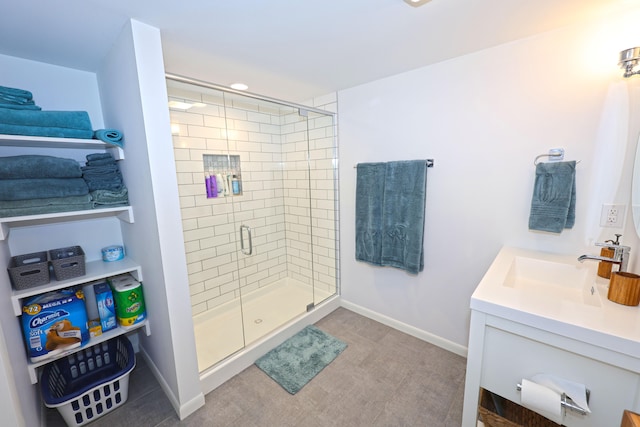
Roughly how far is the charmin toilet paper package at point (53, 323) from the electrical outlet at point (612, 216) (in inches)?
120

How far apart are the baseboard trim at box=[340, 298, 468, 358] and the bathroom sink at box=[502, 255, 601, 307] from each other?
87cm

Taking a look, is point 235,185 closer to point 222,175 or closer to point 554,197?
point 222,175

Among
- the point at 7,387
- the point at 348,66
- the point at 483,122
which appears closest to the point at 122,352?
the point at 7,387

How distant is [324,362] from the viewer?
202 cm

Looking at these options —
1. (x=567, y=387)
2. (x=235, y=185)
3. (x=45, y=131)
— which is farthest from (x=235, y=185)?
(x=567, y=387)

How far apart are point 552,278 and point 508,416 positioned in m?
0.78

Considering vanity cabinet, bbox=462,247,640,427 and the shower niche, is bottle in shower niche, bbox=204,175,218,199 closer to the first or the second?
the shower niche

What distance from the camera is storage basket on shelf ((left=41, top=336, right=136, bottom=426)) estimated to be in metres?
1.46

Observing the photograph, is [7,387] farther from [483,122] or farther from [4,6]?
[483,122]

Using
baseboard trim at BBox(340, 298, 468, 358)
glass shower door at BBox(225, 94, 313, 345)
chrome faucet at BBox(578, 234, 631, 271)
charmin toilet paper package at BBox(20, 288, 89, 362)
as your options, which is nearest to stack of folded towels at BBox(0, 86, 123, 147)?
charmin toilet paper package at BBox(20, 288, 89, 362)

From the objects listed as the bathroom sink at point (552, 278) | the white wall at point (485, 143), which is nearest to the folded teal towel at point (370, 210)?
the white wall at point (485, 143)

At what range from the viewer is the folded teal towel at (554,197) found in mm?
1465

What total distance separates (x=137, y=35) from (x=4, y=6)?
478mm

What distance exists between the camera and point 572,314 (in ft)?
3.21
